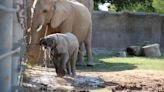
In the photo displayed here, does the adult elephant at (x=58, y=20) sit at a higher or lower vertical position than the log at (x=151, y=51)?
→ higher

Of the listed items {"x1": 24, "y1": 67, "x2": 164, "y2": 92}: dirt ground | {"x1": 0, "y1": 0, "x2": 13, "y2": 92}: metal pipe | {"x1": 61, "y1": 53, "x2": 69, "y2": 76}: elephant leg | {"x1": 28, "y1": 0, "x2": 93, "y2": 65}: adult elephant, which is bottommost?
{"x1": 24, "y1": 67, "x2": 164, "y2": 92}: dirt ground

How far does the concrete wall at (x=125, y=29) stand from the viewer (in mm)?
24062

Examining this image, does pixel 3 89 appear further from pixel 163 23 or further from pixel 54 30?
pixel 163 23

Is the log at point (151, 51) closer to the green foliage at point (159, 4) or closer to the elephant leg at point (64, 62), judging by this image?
the green foliage at point (159, 4)

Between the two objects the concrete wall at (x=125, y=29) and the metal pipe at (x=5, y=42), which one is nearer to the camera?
the metal pipe at (x=5, y=42)

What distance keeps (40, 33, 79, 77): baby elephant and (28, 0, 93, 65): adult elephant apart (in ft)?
5.24

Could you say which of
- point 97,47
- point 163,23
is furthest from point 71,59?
point 163,23

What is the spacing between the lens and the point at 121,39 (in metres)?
24.3

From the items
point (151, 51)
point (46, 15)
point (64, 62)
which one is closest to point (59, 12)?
point (46, 15)

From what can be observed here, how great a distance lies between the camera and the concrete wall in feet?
78.9

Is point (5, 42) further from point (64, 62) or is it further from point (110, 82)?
point (110, 82)

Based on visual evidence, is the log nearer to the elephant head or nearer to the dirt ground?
the elephant head

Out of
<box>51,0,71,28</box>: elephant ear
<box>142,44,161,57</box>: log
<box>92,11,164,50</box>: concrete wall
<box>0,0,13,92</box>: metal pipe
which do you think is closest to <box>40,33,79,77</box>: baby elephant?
<box>51,0,71,28</box>: elephant ear

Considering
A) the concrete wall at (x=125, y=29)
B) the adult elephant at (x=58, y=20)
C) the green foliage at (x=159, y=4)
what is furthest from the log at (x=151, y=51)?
the green foliage at (x=159, y=4)
